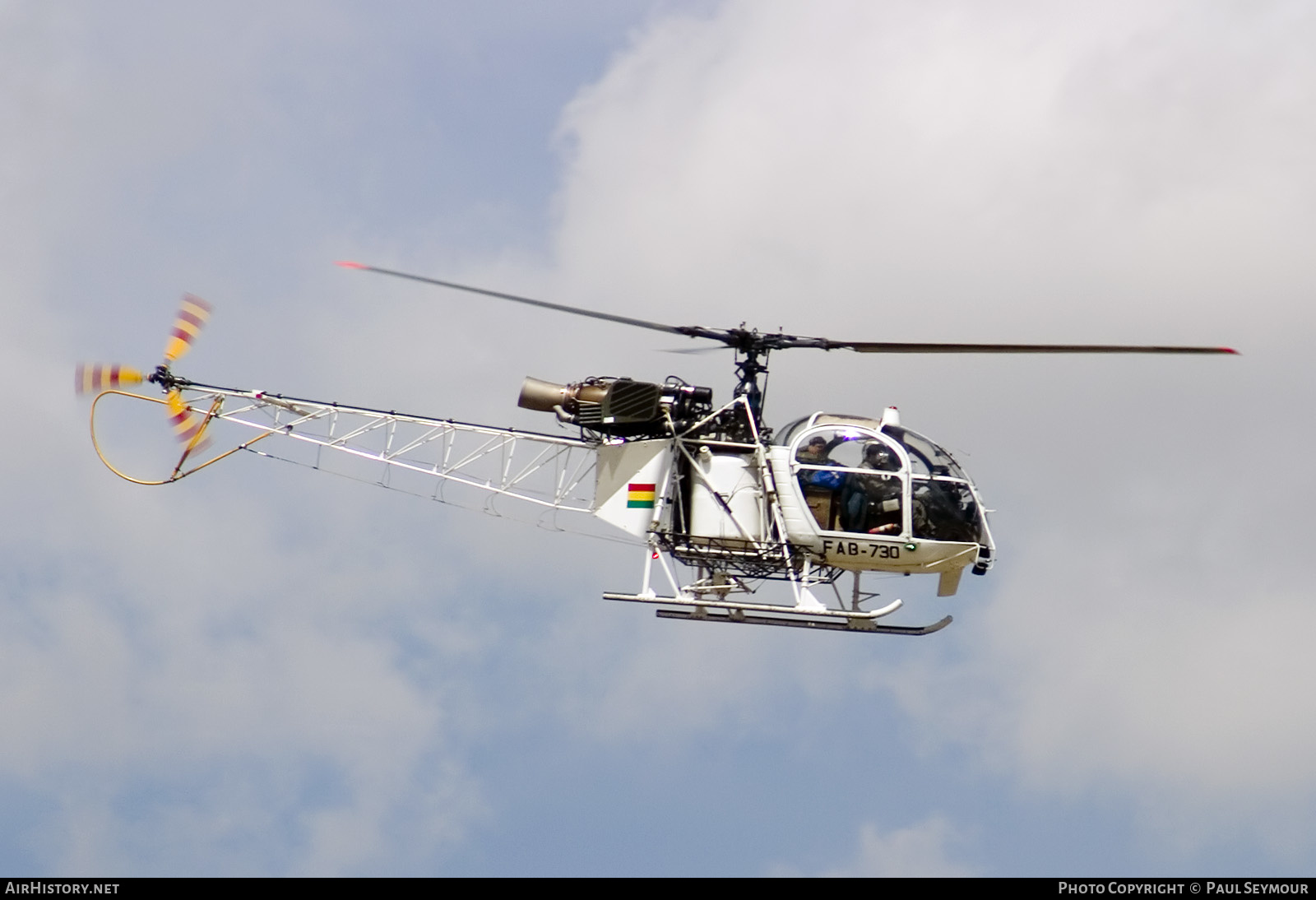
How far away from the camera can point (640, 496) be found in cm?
3180

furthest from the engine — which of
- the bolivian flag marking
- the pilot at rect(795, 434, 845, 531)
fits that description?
the pilot at rect(795, 434, 845, 531)

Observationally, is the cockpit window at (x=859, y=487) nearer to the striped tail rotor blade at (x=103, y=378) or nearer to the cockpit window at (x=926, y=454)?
the cockpit window at (x=926, y=454)

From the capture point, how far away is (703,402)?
1265 inches

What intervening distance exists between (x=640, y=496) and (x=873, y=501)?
3745 millimetres

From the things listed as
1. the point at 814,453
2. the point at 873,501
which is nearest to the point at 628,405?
the point at 814,453

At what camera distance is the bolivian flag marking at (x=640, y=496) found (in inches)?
1250

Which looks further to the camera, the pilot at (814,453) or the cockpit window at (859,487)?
the pilot at (814,453)

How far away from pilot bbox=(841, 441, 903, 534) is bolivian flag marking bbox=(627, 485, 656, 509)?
308 cm

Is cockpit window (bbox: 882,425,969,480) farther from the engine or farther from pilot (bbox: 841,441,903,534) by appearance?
the engine

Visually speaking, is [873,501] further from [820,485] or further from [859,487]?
[820,485]

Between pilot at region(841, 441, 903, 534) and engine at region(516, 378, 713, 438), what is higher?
engine at region(516, 378, 713, 438)

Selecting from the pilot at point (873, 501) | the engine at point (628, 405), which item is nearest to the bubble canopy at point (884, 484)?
the pilot at point (873, 501)

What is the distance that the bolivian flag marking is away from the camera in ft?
104

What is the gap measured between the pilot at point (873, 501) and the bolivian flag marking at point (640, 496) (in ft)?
10.1
